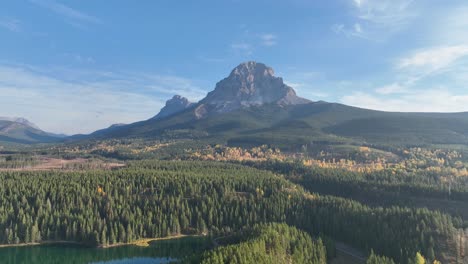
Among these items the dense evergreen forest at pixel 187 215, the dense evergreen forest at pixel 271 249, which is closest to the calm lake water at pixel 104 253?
the dense evergreen forest at pixel 187 215

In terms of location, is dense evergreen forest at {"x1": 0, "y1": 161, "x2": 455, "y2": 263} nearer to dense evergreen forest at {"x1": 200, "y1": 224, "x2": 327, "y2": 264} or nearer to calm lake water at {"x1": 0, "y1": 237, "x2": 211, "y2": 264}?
calm lake water at {"x1": 0, "y1": 237, "x2": 211, "y2": 264}

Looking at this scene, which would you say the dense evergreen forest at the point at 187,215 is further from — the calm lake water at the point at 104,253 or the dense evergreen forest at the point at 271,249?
the dense evergreen forest at the point at 271,249

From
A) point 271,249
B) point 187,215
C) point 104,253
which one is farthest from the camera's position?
point 187,215

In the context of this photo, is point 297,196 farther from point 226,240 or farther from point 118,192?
point 118,192

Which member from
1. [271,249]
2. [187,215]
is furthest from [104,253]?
[271,249]

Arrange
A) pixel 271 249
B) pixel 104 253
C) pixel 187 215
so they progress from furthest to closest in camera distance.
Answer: pixel 187 215 → pixel 104 253 → pixel 271 249

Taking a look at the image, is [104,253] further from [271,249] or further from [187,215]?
[271,249]
